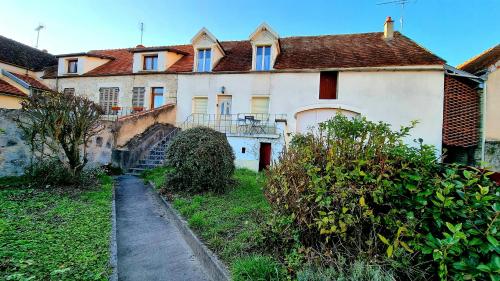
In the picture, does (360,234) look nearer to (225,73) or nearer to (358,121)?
(358,121)

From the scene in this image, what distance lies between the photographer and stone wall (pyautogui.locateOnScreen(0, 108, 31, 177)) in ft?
23.6

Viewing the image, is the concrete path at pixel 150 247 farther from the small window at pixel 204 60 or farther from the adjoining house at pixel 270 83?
the small window at pixel 204 60

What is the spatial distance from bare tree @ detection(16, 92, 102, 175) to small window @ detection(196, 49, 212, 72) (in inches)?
364

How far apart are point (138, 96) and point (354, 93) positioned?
13.2 m

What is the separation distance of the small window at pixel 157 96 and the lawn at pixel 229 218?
1140cm

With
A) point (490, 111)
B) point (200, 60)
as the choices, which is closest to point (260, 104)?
point (200, 60)

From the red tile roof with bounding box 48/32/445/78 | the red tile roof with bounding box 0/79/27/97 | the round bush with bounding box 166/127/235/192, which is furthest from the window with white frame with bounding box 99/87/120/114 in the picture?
the round bush with bounding box 166/127/235/192

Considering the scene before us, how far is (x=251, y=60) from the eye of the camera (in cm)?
1608

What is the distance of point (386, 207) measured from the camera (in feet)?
10.2

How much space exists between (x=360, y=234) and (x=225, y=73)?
1389cm

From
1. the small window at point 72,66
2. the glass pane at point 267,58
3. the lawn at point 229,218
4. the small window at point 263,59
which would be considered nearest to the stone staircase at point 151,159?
the lawn at point 229,218

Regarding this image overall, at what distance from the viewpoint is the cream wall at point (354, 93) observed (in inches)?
500

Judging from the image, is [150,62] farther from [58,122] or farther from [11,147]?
[58,122]

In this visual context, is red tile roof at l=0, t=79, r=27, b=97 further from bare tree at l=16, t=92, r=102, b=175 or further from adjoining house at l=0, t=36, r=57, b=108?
bare tree at l=16, t=92, r=102, b=175
